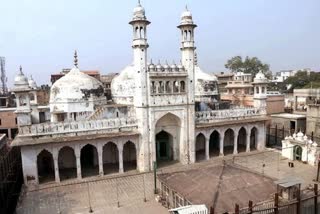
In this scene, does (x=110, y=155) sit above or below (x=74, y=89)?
below

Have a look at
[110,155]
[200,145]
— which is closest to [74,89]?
[110,155]

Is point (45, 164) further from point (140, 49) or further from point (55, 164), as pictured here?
point (140, 49)

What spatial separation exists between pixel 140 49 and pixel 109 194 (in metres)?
8.79

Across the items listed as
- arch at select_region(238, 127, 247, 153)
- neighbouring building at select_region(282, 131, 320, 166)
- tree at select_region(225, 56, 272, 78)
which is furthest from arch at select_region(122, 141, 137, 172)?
tree at select_region(225, 56, 272, 78)

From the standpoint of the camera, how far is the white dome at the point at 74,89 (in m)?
22.3

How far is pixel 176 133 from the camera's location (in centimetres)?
2056

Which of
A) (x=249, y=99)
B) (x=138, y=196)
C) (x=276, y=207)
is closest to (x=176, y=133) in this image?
(x=138, y=196)

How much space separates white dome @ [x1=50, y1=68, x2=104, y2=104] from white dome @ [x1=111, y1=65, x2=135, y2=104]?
4.73 feet

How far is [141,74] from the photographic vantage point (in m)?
18.2

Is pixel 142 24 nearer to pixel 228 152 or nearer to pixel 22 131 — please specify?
pixel 22 131

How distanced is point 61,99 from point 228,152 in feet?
44.6

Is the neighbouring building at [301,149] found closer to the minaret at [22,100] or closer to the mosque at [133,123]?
the mosque at [133,123]

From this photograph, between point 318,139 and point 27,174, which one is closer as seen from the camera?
point 27,174

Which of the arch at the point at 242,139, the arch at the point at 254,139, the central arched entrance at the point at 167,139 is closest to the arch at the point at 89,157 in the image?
the central arched entrance at the point at 167,139
